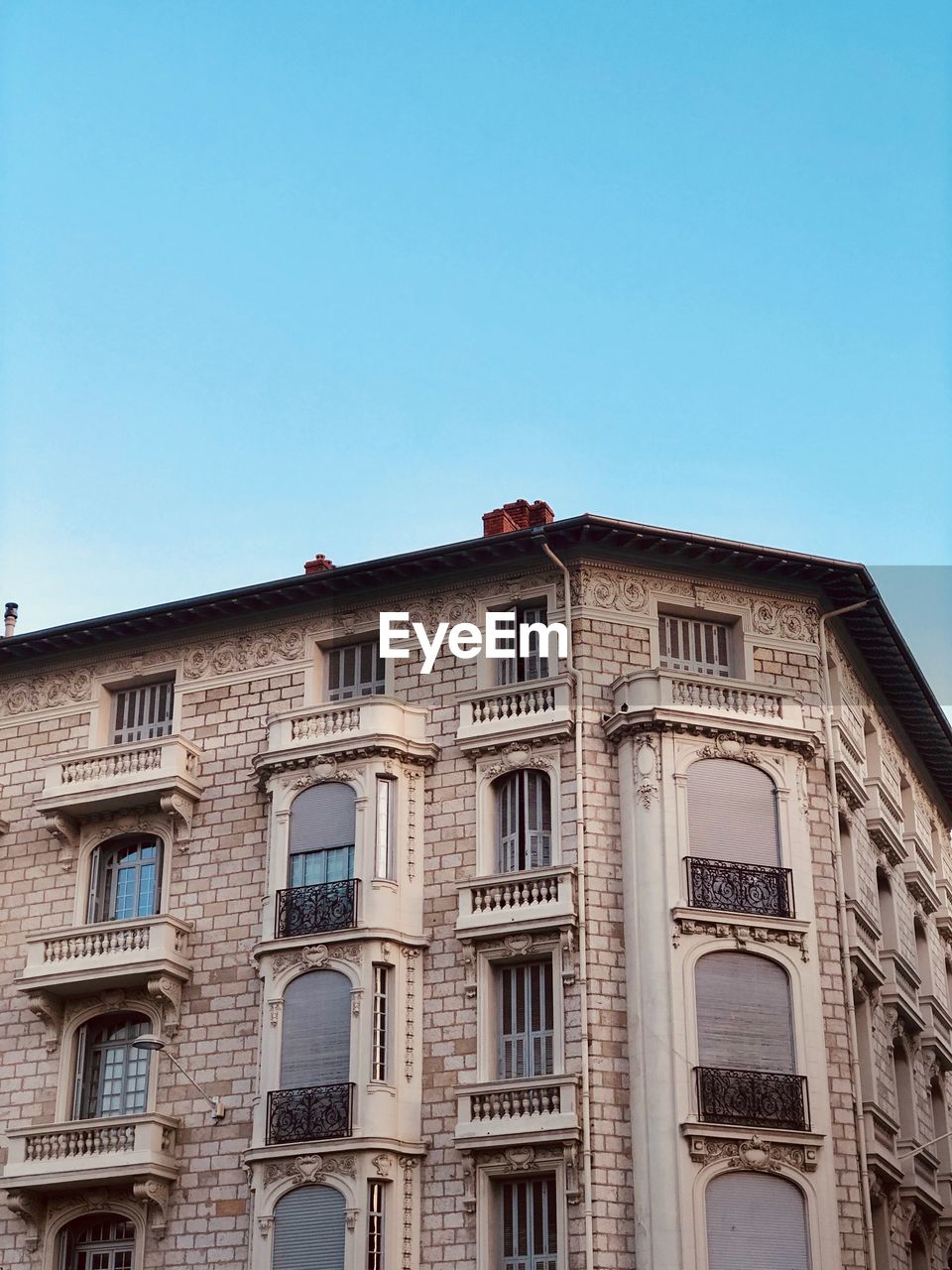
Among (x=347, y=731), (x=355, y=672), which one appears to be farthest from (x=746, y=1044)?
(x=355, y=672)

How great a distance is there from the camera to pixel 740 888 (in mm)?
33344

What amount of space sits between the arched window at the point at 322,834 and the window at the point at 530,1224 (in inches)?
251

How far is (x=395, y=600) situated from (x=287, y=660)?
2.49 meters

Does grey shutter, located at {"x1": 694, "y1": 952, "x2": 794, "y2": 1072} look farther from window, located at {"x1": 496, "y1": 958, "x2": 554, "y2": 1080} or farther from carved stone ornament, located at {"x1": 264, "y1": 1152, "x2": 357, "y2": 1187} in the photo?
carved stone ornament, located at {"x1": 264, "y1": 1152, "x2": 357, "y2": 1187}

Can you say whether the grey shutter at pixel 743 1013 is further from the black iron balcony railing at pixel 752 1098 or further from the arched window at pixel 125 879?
the arched window at pixel 125 879

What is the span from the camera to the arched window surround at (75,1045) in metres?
35.1

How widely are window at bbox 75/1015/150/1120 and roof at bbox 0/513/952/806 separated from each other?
311 inches

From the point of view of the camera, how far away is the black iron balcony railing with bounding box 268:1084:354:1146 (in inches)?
1272

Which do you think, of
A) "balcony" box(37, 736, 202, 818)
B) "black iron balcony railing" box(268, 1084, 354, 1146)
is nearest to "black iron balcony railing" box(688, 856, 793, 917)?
"black iron balcony railing" box(268, 1084, 354, 1146)

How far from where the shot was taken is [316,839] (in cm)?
3500

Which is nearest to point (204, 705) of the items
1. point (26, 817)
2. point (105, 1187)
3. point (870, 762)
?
point (26, 817)

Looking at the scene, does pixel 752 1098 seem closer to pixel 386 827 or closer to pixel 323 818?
pixel 386 827

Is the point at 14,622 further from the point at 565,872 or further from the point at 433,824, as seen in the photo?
the point at 565,872

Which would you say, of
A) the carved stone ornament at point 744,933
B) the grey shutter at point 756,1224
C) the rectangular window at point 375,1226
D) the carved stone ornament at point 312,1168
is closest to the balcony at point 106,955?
the carved stone ornament at point 312,1168
